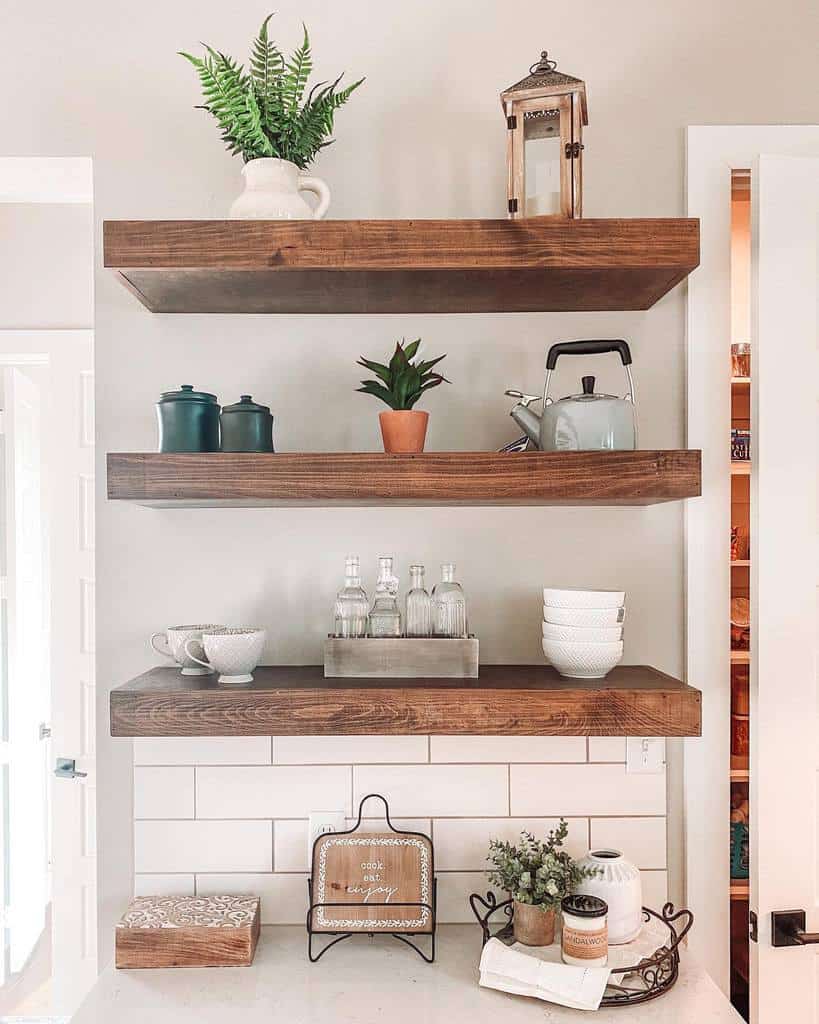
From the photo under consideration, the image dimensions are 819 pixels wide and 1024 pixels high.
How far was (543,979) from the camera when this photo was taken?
1373 millimetres

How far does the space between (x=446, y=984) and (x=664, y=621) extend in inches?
28.8

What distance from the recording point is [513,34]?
5.63ft

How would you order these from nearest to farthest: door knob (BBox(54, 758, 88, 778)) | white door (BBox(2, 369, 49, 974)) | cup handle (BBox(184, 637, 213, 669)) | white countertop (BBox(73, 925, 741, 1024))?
white countertop (BBox(73, 925, 741, 1024)) → cup handle (BBox(184, 637, 213, 669)) → door knob (BBox(54, 758, 88, 778)) → white door (BBox(2, 369, 49, 974))

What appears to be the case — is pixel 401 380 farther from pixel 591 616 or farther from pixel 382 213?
pixel 591 616

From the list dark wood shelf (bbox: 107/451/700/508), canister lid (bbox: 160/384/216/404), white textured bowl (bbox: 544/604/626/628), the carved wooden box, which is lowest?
the carved wooden box

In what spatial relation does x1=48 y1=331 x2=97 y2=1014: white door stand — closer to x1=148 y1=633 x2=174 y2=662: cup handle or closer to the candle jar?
x1=148 y1=633 x2=174 y2=662: cup handle

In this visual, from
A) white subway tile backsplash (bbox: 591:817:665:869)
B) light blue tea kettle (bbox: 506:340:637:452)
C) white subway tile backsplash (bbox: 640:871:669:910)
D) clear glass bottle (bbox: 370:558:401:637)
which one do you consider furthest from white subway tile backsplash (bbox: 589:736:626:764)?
light blue tea kettle (bbox: 506:340:637:452)

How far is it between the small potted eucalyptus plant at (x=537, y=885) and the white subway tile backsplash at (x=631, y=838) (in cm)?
19

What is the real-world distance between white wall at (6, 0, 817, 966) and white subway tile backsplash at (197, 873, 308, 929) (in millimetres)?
199

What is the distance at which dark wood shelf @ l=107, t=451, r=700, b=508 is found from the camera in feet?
4.79

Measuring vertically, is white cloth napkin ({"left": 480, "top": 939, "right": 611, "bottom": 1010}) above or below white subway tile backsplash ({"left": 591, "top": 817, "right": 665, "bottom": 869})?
below

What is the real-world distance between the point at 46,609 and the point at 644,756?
2040 millimetres

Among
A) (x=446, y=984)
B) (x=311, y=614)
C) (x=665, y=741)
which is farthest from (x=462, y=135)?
(x=446, y=984)

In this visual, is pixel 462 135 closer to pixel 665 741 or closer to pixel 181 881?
pixel 665 741
